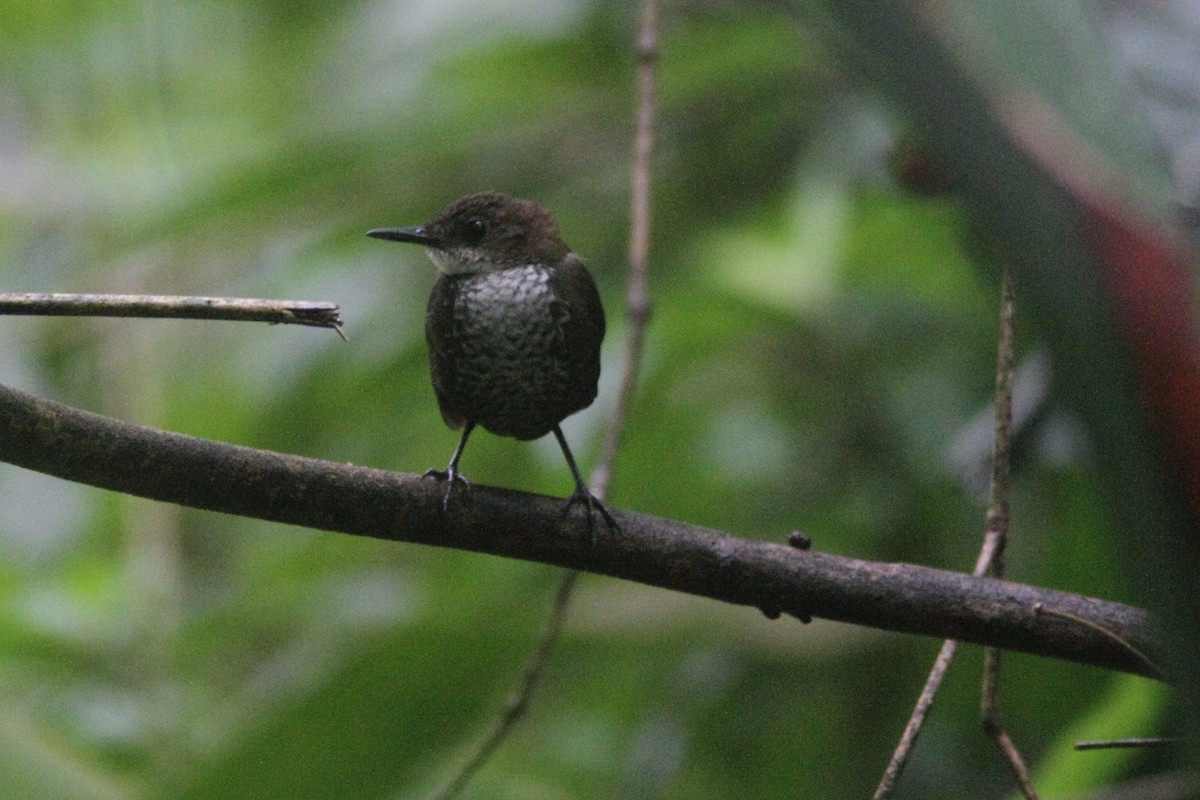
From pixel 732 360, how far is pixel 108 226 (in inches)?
85.8

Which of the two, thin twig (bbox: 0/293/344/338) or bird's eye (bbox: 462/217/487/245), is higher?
thin twig (bbox: 0/293/344/338)

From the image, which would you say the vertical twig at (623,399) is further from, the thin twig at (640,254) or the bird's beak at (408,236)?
the bird's beak at (408,236)

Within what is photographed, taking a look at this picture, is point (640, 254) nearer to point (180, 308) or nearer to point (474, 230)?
point (474, 230)

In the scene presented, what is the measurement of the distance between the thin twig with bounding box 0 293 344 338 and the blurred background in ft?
4.69

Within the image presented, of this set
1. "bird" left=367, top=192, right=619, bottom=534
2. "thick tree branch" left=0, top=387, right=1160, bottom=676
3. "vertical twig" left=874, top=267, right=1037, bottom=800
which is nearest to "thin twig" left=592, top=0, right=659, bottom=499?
"bird" left=367, top=192, right=619, bottom=534

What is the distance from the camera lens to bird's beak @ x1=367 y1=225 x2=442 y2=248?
8.98 ft

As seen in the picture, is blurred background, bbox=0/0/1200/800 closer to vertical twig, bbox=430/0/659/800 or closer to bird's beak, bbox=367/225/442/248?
vertical twig, bbox=430/0/659/800

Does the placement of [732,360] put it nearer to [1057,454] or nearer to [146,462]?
[1057,454]

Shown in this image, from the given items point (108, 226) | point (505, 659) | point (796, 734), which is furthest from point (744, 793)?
point (108, 226)

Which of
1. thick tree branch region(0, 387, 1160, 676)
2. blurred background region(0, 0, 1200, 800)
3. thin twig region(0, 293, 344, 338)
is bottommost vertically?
blurred background region(0, 0, 1200, 800)

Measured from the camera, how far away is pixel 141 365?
3.94 meters

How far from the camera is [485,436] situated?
3.80 meters

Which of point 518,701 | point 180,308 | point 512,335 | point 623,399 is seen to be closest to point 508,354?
point 512,335

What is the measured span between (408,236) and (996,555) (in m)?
1.45
